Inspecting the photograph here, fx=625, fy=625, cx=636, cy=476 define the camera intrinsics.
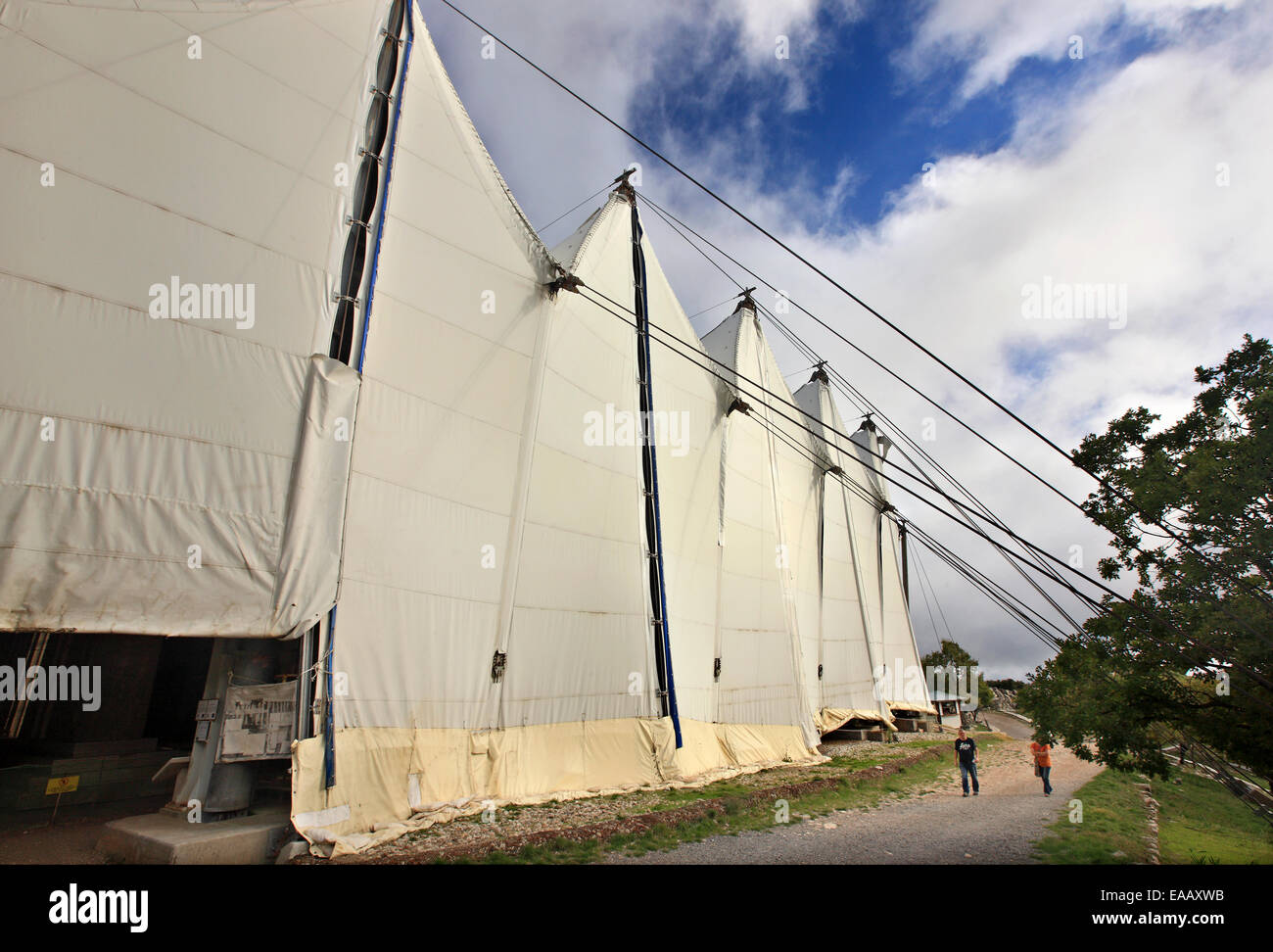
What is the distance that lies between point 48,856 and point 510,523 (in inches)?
308

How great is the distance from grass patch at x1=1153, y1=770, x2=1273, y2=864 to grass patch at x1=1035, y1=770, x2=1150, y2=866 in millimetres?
422

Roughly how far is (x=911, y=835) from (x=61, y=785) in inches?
520

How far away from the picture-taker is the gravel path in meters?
8.83

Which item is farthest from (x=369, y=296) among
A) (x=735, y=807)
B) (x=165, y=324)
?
(x=735, y=807)

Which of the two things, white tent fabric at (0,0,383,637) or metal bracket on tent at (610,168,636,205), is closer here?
white tent fabric at (0,0,383,637)

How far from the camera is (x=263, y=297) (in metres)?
9.24

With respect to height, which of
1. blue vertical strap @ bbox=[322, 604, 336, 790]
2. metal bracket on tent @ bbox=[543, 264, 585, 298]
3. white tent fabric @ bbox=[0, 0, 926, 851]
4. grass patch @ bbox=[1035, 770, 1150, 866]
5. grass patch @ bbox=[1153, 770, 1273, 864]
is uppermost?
metal bracket on tent @ bbox=[543, 264, 585, 298]

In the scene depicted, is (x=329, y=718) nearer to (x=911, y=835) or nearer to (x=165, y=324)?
(x=165, y=324)

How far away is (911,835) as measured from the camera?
34.2 ft

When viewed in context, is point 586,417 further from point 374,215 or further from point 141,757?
point 141,757

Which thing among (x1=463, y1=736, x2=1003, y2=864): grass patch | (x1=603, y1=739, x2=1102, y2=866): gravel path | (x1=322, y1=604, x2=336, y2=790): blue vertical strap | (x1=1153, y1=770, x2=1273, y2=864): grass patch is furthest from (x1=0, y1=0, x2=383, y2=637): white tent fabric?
(x1=1153, y1=770, x2=1273, y2=864): grass patch

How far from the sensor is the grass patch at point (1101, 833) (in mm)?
8961

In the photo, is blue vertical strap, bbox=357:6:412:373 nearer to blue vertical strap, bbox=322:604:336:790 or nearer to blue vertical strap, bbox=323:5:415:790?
blue vertical strap, bbox=323:5:415:790

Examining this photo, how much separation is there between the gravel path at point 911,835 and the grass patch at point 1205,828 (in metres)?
1.90
